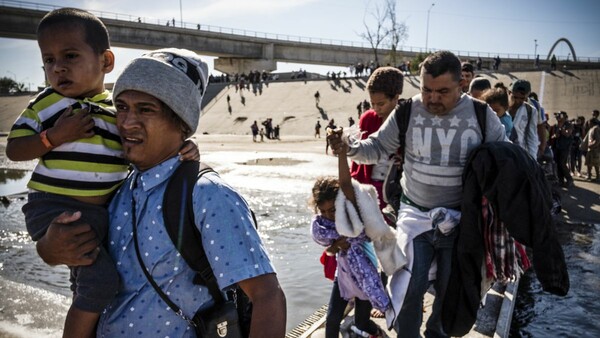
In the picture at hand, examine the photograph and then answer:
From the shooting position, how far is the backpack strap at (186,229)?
1.43 metres

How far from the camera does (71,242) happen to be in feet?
5.08

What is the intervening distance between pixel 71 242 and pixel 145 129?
1.55 ft

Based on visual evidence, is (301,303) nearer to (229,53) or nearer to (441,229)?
(441,229)

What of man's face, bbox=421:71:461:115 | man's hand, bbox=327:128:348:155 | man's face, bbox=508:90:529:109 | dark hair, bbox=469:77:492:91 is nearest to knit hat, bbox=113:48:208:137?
man's hand, bbox=327:128:348:155

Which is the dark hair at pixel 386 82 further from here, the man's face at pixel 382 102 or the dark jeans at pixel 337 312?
the dark jeans at pixel 337 312

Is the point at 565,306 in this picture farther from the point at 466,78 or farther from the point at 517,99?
the point at 466,78

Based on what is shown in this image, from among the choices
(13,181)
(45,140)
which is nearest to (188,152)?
(45,140)

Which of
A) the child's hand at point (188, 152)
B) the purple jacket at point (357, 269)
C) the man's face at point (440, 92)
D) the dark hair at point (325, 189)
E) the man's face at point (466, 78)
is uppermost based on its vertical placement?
the man's face at point (466, 78)

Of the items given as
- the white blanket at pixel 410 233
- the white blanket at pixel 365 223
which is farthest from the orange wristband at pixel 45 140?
the white blanket at pixel 410 233

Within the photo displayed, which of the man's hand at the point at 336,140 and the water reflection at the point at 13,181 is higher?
the man's hand at the point at 336,140

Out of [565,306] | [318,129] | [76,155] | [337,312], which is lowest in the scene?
[318,129]

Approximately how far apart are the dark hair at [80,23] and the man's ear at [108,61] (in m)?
0.02

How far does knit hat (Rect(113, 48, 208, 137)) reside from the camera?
1.52 m

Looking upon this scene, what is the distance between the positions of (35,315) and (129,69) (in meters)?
3.87
